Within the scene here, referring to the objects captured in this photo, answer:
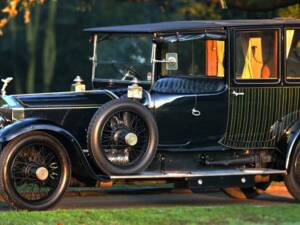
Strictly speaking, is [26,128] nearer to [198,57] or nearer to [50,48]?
[198,57]

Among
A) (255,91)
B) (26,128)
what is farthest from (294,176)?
(26,128)

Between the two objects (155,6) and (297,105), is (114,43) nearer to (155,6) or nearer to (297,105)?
(297,105)

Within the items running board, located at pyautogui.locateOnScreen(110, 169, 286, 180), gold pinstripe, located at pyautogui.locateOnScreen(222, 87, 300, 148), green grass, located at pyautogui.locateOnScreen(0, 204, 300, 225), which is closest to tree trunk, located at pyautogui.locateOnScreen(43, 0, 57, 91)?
gold pinstripe, located at pyautogui.locateOnScreen(222, 87, 300, 148)

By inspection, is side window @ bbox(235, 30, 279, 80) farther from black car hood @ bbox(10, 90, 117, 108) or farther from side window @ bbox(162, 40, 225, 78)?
black car hood @ bbox(10, 90, 117, 108)

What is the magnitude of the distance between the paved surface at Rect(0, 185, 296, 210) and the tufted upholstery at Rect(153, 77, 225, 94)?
1377 millimetres

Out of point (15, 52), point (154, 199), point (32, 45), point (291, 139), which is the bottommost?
point (154, 199)

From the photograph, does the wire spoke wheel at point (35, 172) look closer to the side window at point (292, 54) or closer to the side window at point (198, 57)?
the side window at point (198, 57)

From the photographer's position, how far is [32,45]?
36.1 metres

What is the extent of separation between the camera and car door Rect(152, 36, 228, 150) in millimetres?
9773

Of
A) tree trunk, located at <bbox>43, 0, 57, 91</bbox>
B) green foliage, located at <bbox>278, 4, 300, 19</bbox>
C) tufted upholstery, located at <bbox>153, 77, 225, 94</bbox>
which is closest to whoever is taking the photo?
tufted upholstery, located at <bbox>153, 77, 225, 94</bbox>

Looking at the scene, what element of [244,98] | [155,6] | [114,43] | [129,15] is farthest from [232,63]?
[129,15]

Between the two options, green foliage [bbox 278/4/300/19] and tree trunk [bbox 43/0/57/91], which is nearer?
green foliage [bbox 278/4/300/19]

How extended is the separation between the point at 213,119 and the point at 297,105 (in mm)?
1068

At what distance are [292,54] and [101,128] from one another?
2.58 metres
